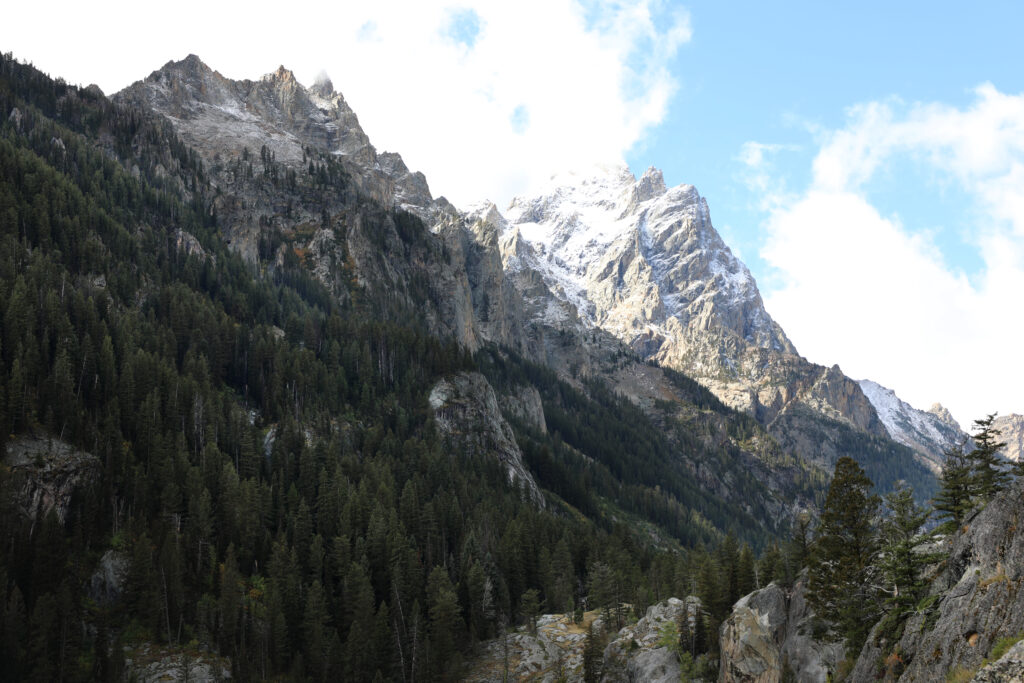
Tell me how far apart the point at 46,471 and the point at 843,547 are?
96.4 meters

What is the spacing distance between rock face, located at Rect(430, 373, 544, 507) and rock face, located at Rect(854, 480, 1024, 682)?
133 m

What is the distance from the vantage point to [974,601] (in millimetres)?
29406

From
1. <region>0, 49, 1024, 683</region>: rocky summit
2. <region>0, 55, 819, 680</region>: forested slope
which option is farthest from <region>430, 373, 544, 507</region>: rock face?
<region>0, 55, 819, 680</region>: forested slope

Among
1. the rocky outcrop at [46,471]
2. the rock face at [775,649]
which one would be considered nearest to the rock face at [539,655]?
the rock face at [775,649]

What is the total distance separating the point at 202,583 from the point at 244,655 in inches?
621

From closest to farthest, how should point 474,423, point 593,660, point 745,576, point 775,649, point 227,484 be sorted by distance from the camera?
point 775,649 < point 593,660 < point 745,576 < point 227,484 < point 474,423

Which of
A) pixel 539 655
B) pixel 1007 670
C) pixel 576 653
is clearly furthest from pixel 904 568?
pixel 539 655

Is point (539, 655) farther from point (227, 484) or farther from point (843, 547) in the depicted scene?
point (227, 484)

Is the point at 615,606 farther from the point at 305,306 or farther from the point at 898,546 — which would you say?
the point at 305,306

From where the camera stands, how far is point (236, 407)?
132 m

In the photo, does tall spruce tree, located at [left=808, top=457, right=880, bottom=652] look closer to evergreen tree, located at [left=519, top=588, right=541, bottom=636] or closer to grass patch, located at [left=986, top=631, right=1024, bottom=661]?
grass patch, located at [left=986, top=631, right=1024, bottom=661]

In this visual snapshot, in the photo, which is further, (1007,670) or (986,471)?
(986,471)

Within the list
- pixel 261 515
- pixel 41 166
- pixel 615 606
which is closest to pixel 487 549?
pixel 615 606

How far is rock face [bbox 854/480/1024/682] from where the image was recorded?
26891 millimetres
